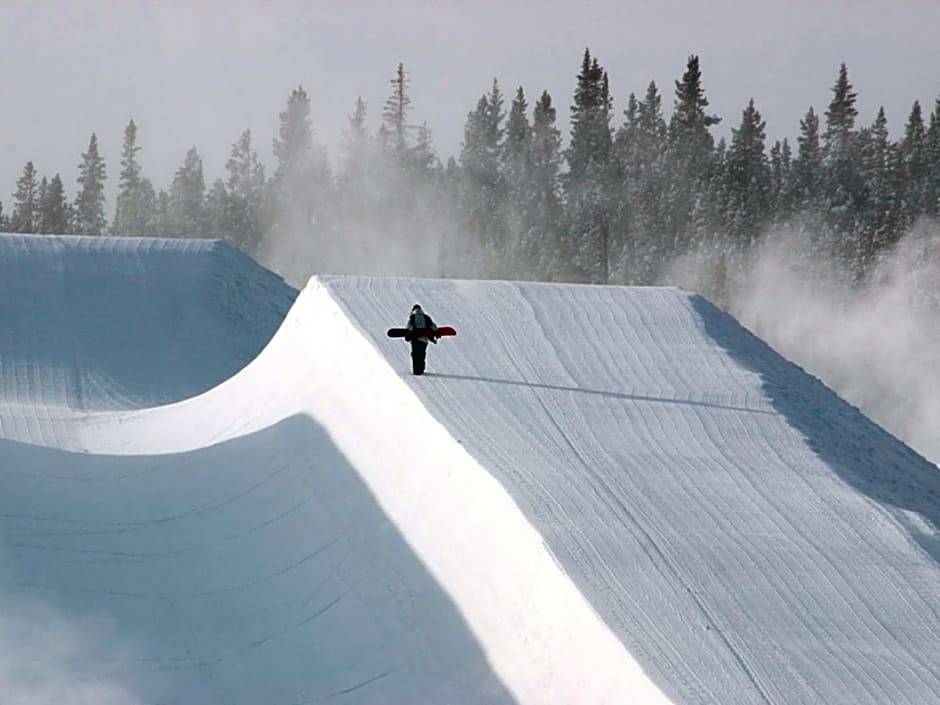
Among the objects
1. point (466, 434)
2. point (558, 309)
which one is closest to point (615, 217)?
point (558, 309)

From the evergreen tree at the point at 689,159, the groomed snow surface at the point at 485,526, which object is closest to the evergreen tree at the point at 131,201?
the evergreen tree at the point at 689,159

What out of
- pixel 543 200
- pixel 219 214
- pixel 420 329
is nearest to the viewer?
pixel 420 329

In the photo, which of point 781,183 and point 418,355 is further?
point 781,183

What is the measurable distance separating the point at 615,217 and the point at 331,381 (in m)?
53.4

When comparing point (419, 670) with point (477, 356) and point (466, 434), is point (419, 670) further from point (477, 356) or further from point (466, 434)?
point (477, 356)

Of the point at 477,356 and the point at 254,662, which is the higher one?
the point at 477,356

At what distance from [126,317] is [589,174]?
A: 43614 mm

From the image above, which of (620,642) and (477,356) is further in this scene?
(477,356)

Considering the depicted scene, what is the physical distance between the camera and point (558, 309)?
717 inches

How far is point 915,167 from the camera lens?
66.6m

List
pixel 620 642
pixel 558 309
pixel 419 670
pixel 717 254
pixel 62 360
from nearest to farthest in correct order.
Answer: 1. pixel 620 642
2. pixel 419 670
3. pixel 558 309
4. pixel 62 360
5. pixel 717 254

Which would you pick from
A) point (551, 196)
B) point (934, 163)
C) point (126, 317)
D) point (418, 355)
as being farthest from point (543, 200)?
point (418, 355)

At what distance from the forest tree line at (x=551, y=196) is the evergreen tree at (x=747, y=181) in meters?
0.08

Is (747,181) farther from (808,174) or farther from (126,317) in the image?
(126,317)
